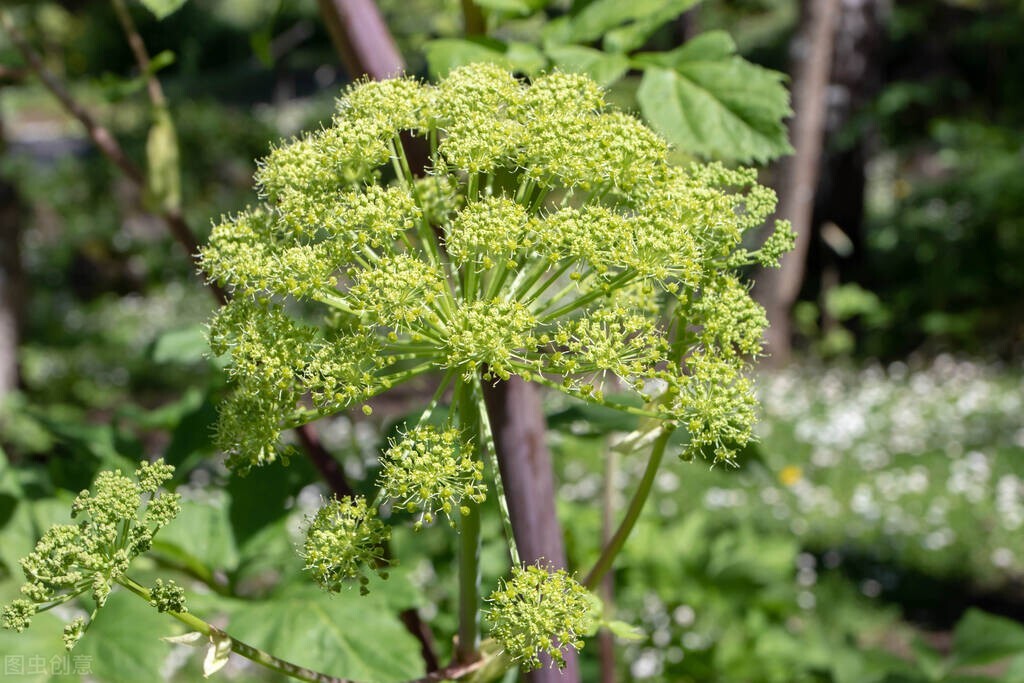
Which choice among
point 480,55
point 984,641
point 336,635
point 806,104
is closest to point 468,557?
point 336,635

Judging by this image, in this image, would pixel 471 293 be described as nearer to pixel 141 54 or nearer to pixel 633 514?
pixel 633 514

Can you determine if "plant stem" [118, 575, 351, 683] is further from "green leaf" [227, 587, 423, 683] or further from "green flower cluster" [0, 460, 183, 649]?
"green leaf" [227, 587, 423, 683]

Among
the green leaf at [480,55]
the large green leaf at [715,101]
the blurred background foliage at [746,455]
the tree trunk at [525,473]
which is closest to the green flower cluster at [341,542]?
the tree trunk at [525,473]

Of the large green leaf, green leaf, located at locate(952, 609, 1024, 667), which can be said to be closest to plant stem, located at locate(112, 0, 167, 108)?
the large green leaf

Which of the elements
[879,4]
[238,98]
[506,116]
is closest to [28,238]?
[879,4]

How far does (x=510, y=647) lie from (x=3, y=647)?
3.80 ft

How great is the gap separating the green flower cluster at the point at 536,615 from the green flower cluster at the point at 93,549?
12.7 inches

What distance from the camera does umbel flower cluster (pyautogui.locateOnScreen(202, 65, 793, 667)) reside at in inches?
39.2

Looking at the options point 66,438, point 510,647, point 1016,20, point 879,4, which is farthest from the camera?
point 1016,20

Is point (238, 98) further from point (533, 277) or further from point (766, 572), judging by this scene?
point (533, 277)

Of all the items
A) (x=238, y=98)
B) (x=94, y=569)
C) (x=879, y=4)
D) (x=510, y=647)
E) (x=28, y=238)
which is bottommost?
(x=510, y=647)

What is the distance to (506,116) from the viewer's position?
1132 mm

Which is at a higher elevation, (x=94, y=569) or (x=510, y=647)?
A: (x=94, y=569)

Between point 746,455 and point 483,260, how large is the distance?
4.19 feet
